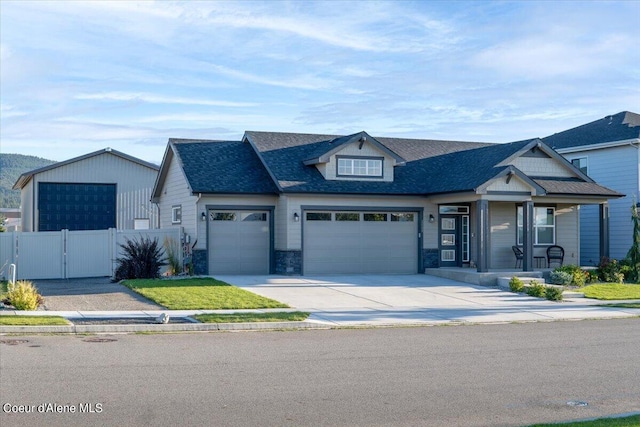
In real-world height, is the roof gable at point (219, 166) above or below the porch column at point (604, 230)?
above

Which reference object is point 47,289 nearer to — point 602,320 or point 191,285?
point 191,285

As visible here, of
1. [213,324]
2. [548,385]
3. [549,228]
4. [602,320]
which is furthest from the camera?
[549,228]

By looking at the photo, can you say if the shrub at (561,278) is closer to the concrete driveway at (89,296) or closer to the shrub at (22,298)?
the concrete driveway at (89,296)

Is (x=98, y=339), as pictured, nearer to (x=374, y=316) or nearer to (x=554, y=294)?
(x=374, y=316)

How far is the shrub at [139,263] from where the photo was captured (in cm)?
2592

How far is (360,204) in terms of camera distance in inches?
1125

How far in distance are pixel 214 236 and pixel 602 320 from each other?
13.5 m

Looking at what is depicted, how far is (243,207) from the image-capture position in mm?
27719

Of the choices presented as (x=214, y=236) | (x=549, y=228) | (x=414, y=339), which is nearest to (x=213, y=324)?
(x=414, y=339)

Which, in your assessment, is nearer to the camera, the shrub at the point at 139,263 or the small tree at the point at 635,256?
the shrub at the point at 139,263

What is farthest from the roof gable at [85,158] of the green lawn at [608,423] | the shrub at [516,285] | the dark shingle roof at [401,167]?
the green lawn at [608,423]

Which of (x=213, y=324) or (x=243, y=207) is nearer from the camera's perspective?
(x=213, y=324)

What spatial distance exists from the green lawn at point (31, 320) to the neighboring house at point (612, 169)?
83.1 feet

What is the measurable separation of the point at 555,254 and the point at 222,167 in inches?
529
